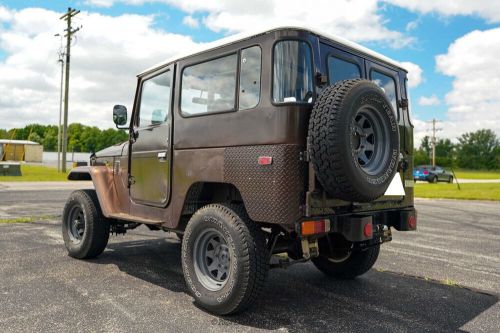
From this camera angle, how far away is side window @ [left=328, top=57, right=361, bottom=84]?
388 cm

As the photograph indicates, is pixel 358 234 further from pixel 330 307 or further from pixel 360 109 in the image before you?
pixel 360 109

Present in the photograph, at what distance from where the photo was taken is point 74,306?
3.77m

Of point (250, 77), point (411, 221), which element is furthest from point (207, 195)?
Answer: point (411, 221)

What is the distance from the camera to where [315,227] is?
11.2ft

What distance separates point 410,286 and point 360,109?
2383 mm

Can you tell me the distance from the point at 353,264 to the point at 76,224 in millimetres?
3672

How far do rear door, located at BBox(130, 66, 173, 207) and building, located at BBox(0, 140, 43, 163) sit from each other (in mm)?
46615

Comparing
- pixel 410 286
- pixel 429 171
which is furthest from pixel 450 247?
pixel 429 171

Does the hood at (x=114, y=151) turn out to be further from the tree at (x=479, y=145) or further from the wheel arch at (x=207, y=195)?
the tree at (x=479, y=145)

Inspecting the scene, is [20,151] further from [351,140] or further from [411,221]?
[351,140]

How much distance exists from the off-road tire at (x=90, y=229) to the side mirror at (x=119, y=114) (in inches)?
46.4

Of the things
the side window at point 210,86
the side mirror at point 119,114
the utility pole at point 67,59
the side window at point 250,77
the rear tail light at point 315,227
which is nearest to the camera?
the rear tail light at point 315,227

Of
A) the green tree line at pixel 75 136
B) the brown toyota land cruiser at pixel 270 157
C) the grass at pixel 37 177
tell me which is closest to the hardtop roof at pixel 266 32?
the brown toyota land cruiser at pixel 270 157

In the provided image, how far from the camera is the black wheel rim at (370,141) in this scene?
359 centimetres
